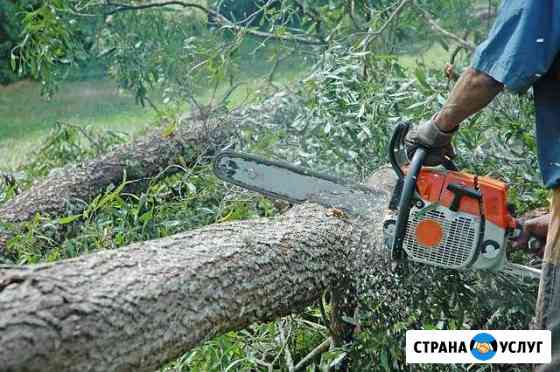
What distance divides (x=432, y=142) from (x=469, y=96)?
0.23 meters

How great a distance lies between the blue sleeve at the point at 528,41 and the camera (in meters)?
1.98

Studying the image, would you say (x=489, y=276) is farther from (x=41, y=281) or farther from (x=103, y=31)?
(x=103, y=31)

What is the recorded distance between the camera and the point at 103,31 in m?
5.49

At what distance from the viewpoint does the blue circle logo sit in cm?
260

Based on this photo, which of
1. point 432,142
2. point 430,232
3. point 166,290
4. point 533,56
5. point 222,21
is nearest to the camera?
point 533,56

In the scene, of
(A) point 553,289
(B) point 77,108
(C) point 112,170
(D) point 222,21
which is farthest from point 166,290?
(B) point 77,108

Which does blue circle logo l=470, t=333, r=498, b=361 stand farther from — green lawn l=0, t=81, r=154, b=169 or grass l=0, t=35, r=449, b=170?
green lawn l=0, t=81, r=154, b=169

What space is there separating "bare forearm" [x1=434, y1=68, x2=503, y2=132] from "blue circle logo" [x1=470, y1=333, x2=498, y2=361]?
0.78 meters

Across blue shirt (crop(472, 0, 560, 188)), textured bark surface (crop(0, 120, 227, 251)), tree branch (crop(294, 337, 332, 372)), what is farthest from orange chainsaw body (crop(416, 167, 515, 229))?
textured bark surface (crop(0, 120, 227, 251))

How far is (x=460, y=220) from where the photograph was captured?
243 centimetres

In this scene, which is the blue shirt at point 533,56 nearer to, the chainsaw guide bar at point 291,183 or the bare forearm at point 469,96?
the bare forearm at point 469,96

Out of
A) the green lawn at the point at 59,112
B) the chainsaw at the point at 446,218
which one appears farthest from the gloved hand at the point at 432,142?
the green lawn at the point at 59,112

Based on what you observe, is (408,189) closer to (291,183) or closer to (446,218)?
(446,218)

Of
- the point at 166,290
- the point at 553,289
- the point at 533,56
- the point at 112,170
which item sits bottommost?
the point at 112,170
